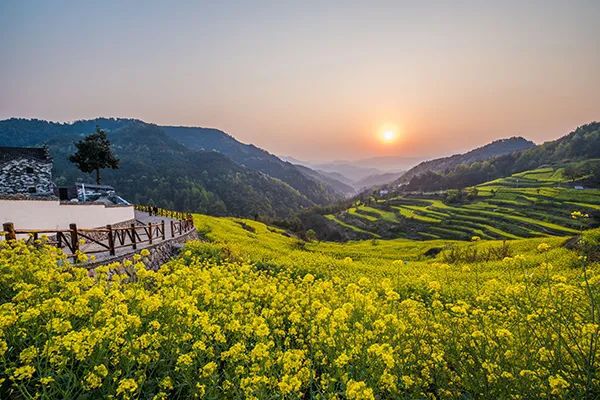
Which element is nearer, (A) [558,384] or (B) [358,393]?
(B) [358,393]

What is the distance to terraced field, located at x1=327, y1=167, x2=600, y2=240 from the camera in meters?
52.7

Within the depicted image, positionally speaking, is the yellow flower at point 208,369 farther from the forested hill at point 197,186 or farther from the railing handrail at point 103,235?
the forested hill at point 197,186

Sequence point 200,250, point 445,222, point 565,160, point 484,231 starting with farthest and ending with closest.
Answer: point 565,160 → point 445,222 → point 484,231 → point 200,250

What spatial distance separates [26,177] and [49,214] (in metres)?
14.7

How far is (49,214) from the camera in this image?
1666 centimetres

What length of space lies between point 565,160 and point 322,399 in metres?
151

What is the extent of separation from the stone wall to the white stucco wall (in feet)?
27.8

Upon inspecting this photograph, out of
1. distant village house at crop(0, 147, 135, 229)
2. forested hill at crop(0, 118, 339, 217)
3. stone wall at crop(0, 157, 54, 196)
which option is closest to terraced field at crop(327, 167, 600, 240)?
distant village house at crop(0, 147, 135, 229)

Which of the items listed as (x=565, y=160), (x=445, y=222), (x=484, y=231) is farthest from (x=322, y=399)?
(x=565, y=160)

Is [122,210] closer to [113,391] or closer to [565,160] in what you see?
[113,391]

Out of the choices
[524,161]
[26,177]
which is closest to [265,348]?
[26,177]

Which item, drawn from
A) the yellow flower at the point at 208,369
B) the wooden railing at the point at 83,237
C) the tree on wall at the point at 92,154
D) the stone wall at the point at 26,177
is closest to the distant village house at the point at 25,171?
the stone wall at the point at 26,177

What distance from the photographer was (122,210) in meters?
27.5

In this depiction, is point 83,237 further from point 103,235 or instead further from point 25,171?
point 25,171
